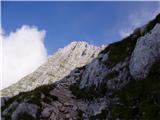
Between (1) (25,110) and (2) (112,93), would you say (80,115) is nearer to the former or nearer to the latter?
(2) (112,93)

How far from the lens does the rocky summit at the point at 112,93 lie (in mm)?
34688

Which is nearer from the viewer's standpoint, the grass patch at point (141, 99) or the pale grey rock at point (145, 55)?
the grass patch at point (141, 99)

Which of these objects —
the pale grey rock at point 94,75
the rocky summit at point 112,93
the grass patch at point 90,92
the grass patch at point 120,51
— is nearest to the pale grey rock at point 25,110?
the rocky summit at point 112,93

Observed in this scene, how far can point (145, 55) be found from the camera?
4169cm

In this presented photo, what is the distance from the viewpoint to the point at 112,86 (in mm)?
44719

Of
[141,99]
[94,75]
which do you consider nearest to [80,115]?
[141,99]

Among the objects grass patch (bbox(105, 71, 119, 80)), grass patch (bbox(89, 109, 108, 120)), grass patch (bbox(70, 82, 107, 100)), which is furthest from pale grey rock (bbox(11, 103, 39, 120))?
grass patch (bbox(105, 71, 119, 80))

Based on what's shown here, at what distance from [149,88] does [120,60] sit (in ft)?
44.1

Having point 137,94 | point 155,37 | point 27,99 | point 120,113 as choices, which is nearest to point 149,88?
point 137,94

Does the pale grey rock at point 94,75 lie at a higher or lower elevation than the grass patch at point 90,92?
higher

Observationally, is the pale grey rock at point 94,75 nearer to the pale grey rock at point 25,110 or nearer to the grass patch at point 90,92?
the grass patch at point 90,92

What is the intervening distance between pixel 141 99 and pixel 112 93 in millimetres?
7766

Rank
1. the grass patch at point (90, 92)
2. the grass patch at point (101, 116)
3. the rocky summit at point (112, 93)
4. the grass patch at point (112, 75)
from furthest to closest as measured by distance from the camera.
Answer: the grass patch at point (90, 92) → the grass patch at point (112, 75) → the grass patch at point (101, 116) → the rocky summit at point (112, 93)

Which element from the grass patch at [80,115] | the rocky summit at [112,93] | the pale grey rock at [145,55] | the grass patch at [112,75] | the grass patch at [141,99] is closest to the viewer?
the grass patch at [141,99]
